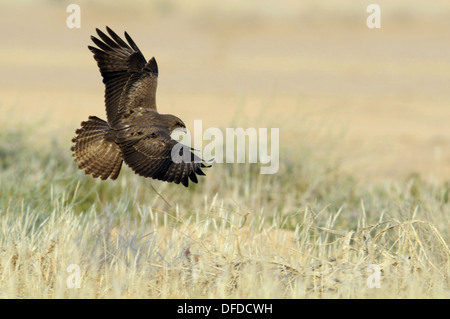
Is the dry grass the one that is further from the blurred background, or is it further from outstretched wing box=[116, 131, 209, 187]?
the blurred background

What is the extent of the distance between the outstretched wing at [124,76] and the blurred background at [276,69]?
3.06 m

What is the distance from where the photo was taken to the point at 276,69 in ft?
85.0

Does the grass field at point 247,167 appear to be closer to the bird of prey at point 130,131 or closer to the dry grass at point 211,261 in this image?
the dry grass at point 211,261

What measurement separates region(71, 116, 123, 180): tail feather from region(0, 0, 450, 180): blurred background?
3327mm

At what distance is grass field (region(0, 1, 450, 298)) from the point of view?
17.3 ft

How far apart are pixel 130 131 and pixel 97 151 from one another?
0.44 m

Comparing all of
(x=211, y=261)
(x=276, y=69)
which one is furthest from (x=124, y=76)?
(x=276, y=69)

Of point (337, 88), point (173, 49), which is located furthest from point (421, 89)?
point (173, 49)

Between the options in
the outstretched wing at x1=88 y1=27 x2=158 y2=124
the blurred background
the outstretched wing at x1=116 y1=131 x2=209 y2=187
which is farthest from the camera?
the blurred background

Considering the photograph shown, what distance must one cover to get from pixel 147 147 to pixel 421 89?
1857 cm

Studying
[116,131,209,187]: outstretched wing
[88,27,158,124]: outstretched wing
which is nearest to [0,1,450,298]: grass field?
[116,131,209,187]: outstretched wing

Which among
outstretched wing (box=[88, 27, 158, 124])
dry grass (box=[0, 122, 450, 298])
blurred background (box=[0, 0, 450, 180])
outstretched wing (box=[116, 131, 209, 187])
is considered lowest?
dry grass (box=[0, 122, 450, 298])
